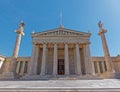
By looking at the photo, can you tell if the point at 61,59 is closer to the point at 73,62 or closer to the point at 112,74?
the point at 73,62

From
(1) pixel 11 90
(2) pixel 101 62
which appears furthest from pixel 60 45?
(1) pixel 11 90

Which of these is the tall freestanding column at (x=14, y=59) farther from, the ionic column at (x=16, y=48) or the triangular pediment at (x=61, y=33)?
the triangular pediment at (x=61, y=33)

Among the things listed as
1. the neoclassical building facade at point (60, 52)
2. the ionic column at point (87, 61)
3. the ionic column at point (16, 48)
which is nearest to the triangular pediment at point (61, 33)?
the neoclassical building facade at point (60, 52)

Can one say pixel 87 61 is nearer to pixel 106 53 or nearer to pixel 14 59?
pixel 106 53

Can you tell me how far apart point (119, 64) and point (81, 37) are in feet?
55.7

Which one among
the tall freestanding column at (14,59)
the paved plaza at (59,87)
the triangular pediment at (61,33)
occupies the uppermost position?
the triangular pediment at (61,33)

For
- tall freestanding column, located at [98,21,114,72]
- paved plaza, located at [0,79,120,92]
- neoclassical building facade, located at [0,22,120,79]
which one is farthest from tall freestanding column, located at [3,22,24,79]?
tall freestanding column, located at [98,21,114,72]

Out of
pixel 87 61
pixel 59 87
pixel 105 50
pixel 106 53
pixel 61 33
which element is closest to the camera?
pixel 59 87

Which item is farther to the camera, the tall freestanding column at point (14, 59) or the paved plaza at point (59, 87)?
the tall freestanding column at point (14, 59)

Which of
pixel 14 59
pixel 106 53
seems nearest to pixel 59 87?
pixel 14 59

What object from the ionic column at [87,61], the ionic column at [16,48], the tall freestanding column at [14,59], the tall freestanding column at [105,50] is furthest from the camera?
the ionic column at [87,61]

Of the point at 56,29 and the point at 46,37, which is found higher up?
the point at 56,29

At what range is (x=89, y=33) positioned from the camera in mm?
26172

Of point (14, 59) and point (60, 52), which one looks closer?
point (14, 59)
